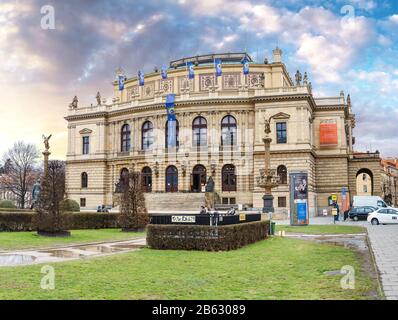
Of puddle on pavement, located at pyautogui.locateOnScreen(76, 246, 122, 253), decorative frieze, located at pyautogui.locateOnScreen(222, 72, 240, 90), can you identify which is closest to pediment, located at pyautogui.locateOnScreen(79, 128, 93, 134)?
decorative frieze, located at pyautogui.locateOnScreen(222, 72, 240, 90)

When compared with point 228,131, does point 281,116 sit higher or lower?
higher

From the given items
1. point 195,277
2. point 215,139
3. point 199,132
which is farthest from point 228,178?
point 195,277

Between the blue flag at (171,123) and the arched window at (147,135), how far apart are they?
3.94 metres

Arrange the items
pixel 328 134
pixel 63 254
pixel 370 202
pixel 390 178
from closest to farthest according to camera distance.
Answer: pixel 63 254 < pixel 370 202 < pixel 328 134 < pixel 390 178

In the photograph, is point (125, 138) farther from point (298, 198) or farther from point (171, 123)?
point (298, 198)

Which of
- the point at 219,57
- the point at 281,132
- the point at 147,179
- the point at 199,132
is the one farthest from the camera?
the point at 219,57

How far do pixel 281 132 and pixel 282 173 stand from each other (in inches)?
232

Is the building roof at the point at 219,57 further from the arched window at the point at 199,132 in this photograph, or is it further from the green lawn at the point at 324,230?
the green lawn at the point at 324,230

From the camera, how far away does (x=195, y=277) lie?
1341 cm

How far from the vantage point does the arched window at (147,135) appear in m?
74.5

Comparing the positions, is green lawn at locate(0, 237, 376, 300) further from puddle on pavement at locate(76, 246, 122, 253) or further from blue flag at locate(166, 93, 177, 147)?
blue flag at locate(166, 93, 177, 147)

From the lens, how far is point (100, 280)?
1280 cm
